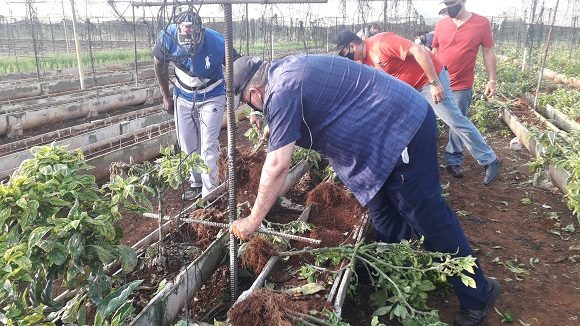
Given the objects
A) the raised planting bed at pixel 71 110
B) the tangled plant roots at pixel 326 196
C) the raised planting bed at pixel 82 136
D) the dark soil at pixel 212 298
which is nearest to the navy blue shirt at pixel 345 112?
the dark soil at pixel 212 298

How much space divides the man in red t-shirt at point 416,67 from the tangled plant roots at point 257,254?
6.04 feet

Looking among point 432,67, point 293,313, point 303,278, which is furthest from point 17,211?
point 432,67

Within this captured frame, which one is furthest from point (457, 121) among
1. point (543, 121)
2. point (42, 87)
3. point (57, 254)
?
point (42, 87)

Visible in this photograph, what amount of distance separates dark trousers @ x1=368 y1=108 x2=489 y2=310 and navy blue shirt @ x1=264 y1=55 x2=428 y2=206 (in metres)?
0.09

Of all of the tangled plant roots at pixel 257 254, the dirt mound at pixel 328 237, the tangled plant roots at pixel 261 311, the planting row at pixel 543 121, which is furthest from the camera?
the planting row at pixel 543 121

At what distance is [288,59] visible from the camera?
7.29ft

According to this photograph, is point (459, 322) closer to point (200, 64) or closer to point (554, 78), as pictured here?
point (200, 64)

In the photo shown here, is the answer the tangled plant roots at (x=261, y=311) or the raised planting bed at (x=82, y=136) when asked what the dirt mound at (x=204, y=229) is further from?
the raised planting bed at (x=82, y=136)

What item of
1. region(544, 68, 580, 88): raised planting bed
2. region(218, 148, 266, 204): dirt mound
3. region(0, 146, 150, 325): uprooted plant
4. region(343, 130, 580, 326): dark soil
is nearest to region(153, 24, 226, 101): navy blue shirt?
region(218, 148, 266, 204): dirt mound

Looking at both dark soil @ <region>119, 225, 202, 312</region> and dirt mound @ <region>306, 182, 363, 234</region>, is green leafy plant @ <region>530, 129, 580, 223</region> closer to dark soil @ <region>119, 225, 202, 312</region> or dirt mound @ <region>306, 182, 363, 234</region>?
dirt mound @ <region>306, 182, 363, 234</region>

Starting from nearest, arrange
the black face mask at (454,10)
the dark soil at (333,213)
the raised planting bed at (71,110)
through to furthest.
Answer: the dark soil at (333,213)
the black face mask at (454,10)
the raised planting bed at (71,110)

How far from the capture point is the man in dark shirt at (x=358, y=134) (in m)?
2.07

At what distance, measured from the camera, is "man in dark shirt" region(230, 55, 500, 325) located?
81.5 inches

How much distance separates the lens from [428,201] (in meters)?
2.39
